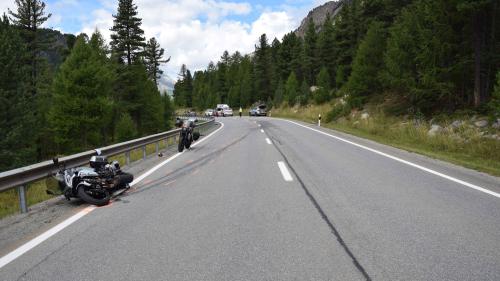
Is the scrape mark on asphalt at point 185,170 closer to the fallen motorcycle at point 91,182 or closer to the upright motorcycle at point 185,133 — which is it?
the fallen motorcycle at point 91,182

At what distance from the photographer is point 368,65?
32.4 metres

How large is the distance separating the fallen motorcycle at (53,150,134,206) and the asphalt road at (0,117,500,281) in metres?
0.32

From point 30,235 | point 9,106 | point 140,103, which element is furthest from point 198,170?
point 140,103

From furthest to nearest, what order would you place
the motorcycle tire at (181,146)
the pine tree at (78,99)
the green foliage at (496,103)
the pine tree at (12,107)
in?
the pine tree at (78,99) < the pine tree at (12,107) < the green foliage at (496,103) < the motorcycle tire at (181,146)

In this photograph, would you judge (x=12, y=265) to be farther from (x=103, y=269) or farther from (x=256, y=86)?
(x=256, y=86)

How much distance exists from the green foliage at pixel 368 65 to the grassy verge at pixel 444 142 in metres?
6.22

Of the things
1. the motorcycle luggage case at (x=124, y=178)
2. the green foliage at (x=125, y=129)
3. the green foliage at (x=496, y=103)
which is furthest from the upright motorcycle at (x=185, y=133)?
the green foliage at (x=125, y=129)

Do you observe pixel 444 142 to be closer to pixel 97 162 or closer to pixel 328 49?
pixel 97 162

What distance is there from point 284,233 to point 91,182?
3725 millimetres

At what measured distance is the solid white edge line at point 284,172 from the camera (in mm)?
8305

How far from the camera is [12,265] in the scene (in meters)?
3.79

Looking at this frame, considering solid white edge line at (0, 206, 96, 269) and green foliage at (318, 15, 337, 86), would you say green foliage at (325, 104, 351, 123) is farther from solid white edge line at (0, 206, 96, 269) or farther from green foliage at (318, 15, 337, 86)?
solid white edge line at (0, 206, 96, 269)

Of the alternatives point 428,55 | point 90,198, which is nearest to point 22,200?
point 90,198

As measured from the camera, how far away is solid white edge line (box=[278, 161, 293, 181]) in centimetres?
830
